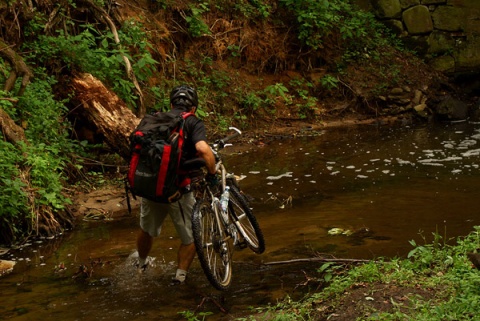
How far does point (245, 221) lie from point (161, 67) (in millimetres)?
8369

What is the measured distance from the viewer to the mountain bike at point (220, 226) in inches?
233

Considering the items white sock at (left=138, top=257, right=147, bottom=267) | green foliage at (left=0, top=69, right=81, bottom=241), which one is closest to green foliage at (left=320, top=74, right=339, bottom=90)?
green foliage at (left=0, top=69, right=81, bottom=241)

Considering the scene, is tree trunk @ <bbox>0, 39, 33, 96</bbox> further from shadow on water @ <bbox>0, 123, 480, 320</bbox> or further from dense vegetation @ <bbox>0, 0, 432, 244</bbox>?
shadow on water @ <bbox>0, 123, 480, 320</bbox>

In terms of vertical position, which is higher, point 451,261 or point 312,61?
point 312,61

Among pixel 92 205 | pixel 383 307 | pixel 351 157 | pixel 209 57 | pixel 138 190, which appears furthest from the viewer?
pixel 209 57

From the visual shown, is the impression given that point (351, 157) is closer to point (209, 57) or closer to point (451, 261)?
point (209, 57)

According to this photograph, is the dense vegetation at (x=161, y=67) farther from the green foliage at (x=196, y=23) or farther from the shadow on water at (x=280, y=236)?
the shadow on water at (x=280, y=236)

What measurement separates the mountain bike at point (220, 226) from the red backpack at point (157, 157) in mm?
382

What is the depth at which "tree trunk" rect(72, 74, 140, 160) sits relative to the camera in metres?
10.6

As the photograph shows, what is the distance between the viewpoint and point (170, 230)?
27.6ft

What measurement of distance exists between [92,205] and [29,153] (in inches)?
50.2

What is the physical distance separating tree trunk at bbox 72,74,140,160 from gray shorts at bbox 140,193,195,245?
14.0ft

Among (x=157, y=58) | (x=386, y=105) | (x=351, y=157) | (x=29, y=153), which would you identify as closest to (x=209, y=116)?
(x=157, y=58)

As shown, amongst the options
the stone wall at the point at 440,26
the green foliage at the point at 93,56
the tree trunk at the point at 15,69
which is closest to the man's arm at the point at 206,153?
the tree trunk at the point at 15,69
